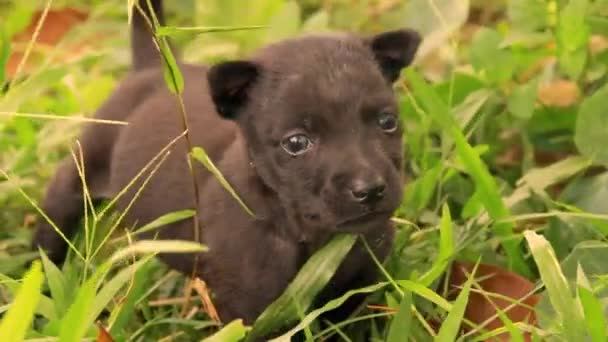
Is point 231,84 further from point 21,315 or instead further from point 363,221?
point 21,315

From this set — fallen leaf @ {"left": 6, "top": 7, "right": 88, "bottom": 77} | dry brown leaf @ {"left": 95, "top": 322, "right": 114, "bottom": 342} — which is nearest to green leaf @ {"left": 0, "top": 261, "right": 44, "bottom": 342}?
dry brown leaf @ {"left": 95, "top": 322, "right": 114, "bottom": 342}

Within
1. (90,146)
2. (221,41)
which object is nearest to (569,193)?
(90,146)

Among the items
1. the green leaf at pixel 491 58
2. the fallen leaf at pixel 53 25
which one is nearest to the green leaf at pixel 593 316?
the green leaf at pixel 491 58

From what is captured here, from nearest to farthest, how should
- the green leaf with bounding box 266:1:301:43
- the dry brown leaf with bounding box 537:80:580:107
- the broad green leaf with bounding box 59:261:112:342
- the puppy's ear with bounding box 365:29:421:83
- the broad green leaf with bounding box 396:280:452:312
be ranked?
the broad green leaf with bounding box 59:261:112:342, the broad green leaf with bounding box 396:280:452:312, the puppy's ear with bounding box 365:29:421:83, the dry brown leaf with bounding box 537:80:580:107, the green leaf with bounding box 266:1:301:43

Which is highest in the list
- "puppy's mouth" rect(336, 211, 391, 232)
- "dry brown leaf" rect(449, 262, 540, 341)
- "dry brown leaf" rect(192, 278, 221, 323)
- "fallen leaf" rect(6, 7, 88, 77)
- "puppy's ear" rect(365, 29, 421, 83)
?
"puppy's ear" rect(365, 29, 421, 83)

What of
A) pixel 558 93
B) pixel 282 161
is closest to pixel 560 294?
pixel 282 161

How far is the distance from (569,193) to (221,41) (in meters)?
1.38

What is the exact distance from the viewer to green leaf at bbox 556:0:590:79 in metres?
2.40

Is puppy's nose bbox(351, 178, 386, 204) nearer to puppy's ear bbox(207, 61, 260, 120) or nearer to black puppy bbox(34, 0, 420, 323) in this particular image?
black puppy bbox(34, 0, 420, 323)

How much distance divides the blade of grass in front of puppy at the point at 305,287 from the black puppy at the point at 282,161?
0.05 metres

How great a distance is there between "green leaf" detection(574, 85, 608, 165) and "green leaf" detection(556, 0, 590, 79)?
0.64ft

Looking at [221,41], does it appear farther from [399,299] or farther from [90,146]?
Answer: [399,299]

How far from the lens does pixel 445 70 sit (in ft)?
10.3

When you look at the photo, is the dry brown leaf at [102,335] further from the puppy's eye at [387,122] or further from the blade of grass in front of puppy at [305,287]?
the puppy's eye at [387,122]
